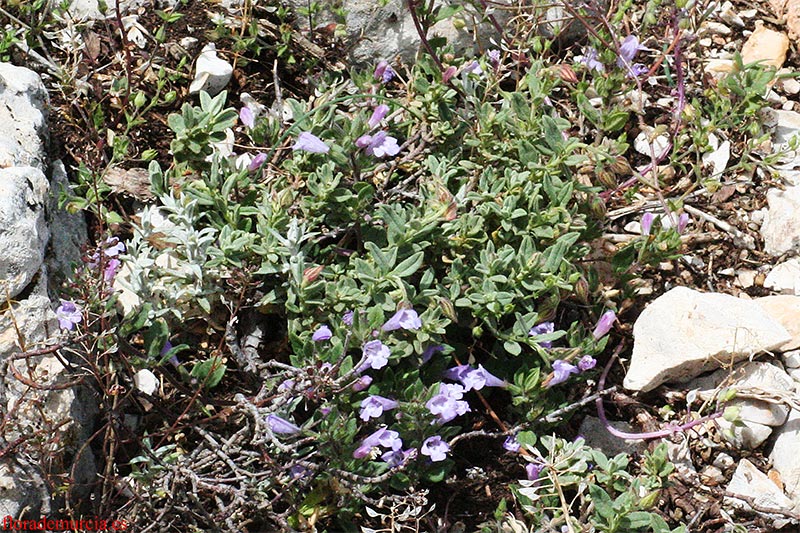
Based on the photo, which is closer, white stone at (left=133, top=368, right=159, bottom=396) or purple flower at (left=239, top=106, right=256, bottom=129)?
white stone at (left=133, top=368, right=159, bottom=396)

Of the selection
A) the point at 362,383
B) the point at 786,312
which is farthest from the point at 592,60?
the point at 362,383

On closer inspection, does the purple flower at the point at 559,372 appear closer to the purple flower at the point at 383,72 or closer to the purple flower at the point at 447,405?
the purple flower at the point at 447,405

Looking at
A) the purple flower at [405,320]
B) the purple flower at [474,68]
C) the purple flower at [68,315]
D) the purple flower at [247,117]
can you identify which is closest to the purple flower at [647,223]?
the purple flower at [474,68]

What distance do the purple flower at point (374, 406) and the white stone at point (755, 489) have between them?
4.16ft

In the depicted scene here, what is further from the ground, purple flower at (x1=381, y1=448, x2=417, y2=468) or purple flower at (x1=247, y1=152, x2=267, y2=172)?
purple flower at (x1=247, y1=152, x2=267, y2=172)

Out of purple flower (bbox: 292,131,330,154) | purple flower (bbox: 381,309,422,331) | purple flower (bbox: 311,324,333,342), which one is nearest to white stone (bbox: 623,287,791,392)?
purple flower (bbox: 381,309,422,331)

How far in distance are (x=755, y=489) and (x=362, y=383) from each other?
4.77 feet

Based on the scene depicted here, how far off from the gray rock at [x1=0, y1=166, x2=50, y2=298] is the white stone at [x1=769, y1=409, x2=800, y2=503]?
266cm

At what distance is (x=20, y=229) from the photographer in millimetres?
2795

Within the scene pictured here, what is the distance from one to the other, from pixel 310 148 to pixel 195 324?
0.81 m

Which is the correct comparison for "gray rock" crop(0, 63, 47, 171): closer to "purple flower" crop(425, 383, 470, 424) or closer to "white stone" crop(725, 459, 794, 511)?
"purple flower" crop(425, 383, 470, 424)

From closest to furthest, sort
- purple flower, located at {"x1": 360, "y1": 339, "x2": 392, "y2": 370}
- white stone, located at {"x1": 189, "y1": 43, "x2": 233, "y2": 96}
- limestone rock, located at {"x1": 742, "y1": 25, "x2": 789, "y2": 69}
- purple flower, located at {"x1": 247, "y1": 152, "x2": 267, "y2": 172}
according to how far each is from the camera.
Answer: purple flower, located at {"x1": 360, "y1": 339, "x2": 392, "y2": 370}
purple flower, located at {"x1": 247, "y1": 152, "x2": 267, "y2": 172}
white stone, located at {"x1": 189, "y1": 43, "x2": 233, "y2": 96}
limestone rock, located at {"x1": 742, "y1": 25, "x2": 789, "y2": 69}

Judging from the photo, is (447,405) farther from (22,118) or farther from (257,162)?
(22,118)

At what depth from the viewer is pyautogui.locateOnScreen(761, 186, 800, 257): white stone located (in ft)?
12.1
